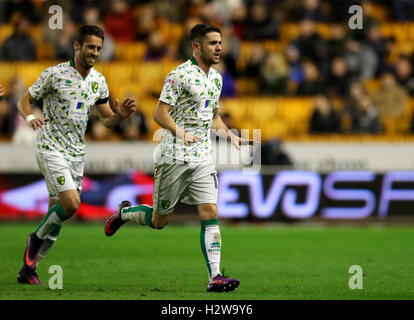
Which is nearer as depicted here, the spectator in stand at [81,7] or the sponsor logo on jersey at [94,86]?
the sponsor logo on jersey at [94,86]

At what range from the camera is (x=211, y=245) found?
8500mm

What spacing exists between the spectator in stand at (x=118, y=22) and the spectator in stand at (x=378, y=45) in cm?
611

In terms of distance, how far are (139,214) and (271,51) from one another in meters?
12.3

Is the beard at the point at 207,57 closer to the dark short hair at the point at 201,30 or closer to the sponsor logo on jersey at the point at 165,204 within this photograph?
the dark short hair at the point at 201,30

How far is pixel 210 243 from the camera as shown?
8508 mm

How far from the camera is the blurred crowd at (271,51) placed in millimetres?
19266

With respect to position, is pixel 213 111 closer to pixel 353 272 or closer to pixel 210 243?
pixel 210 243

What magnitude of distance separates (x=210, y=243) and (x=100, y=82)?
7.15 ft

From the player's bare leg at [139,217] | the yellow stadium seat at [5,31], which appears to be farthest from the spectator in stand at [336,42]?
the player's bare leg at [139,217]

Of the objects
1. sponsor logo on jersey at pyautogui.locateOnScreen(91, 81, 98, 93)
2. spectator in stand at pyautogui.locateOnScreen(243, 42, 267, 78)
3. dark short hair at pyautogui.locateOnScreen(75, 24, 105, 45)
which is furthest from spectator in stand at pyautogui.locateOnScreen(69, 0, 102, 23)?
dark short hair at pyautogui.locateOnScreen(75, 24, 105, 45)

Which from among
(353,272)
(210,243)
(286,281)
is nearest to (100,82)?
(210,243)

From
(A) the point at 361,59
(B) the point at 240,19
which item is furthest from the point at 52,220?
(B) the point at 240,19

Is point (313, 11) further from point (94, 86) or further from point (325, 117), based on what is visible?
point (94, 86)
